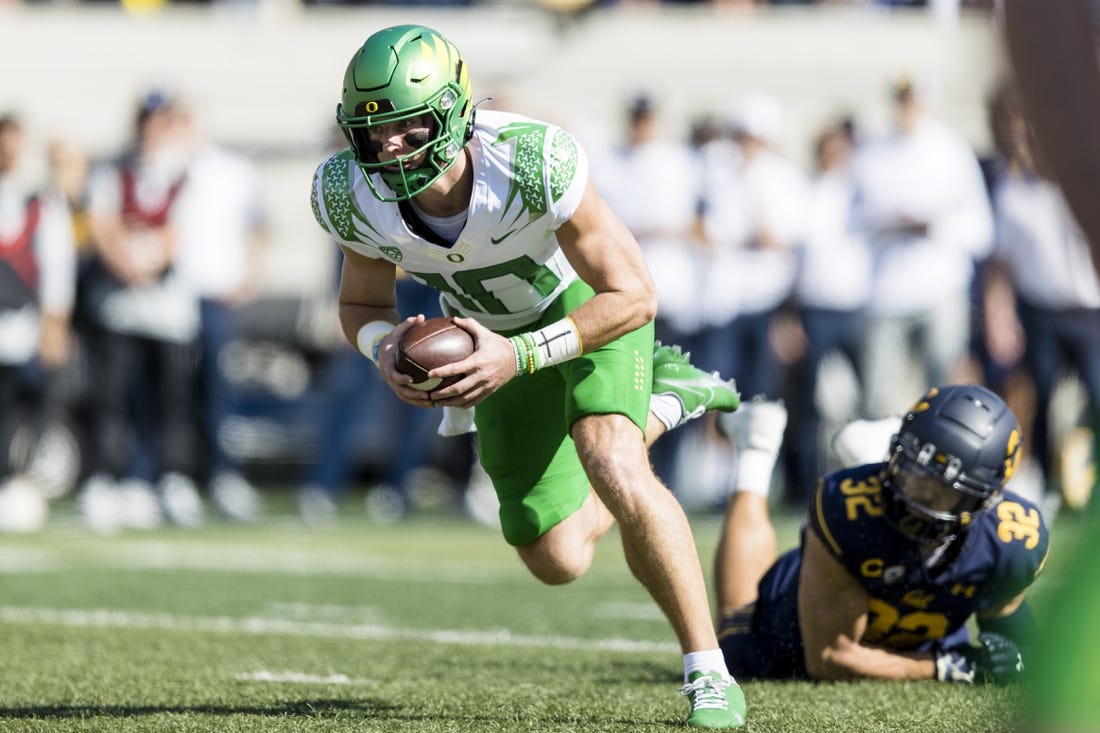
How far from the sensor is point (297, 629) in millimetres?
6211

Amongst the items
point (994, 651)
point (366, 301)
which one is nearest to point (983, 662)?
point (994, 651)

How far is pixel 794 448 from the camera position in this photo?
10.9m

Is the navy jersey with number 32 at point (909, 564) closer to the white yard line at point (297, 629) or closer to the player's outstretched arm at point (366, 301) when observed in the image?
Result: the white yard line at point (297, 629)

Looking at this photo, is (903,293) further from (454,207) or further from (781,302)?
(454,207)

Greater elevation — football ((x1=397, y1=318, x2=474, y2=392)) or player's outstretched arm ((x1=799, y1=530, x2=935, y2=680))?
football ((x1=397, y1=318, x2=474, y2=392))

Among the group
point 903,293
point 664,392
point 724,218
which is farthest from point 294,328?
point 664,392

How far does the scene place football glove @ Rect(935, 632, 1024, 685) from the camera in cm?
472

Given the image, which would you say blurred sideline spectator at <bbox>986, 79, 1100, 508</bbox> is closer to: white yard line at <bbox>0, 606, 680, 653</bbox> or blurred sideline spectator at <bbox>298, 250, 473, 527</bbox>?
blurred sideline spectator at <bbox>298, 250, 473, 527</bbox>

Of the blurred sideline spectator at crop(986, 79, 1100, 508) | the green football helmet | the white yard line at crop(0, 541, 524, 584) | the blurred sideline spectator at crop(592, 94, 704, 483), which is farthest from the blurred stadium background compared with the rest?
the green football helmet

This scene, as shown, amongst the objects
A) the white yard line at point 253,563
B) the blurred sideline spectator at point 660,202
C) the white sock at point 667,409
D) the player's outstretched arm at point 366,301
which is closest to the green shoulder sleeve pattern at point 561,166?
the player's outstretched arm at point 366,301

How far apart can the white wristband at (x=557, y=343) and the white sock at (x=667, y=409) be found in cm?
70

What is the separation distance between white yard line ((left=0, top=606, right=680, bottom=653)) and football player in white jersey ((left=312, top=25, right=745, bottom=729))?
4.84ft

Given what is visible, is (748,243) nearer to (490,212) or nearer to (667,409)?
(667,409)

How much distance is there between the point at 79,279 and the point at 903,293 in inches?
194
